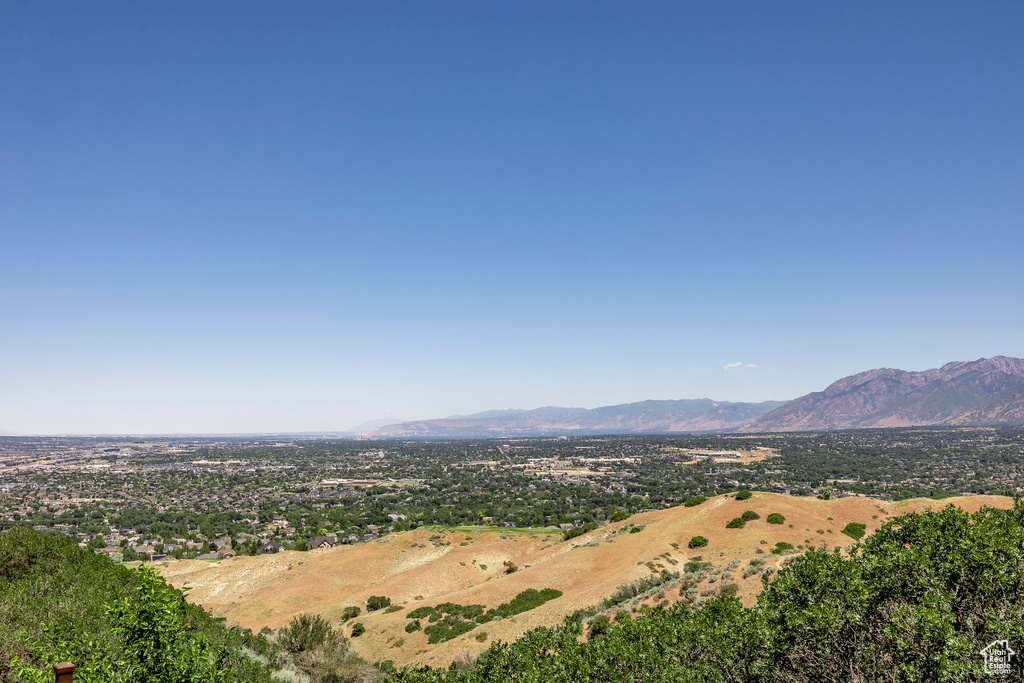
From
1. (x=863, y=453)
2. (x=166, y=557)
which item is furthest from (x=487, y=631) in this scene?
(x=863, y=453)

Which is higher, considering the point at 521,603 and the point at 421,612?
the point at 521,603

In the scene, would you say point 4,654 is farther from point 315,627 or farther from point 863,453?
point 863,453

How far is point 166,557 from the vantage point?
67562 millimetres

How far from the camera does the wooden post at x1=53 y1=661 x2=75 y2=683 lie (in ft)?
32.7

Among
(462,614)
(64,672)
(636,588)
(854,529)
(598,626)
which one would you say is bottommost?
(462,614)

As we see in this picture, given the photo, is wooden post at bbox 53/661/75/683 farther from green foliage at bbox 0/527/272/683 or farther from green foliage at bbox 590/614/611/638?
green foliage at bbox 590/614/611/638

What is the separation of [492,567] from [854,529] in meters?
38.2

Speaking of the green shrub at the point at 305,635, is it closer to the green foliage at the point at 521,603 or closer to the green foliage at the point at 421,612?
the green foliage at the point at 421,612

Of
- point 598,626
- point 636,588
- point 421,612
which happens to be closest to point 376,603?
point 421,612

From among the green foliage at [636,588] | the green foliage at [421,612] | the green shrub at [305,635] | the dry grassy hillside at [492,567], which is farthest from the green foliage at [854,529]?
the green shrub at [305,635]

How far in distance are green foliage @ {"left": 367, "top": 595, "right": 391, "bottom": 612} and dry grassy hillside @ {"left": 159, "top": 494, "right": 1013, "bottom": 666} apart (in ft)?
6.32

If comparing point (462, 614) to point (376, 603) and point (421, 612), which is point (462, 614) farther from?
point (376, 603)

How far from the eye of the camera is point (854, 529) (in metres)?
42.8

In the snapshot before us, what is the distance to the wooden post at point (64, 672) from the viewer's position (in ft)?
32.7
